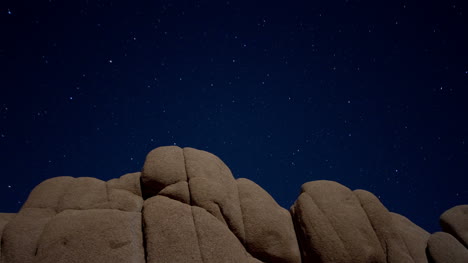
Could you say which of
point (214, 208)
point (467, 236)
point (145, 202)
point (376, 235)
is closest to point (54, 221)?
point (145, 202)

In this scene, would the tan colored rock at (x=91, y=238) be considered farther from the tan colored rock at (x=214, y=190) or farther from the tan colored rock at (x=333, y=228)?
the tan colored rock at (x=333, y=228)

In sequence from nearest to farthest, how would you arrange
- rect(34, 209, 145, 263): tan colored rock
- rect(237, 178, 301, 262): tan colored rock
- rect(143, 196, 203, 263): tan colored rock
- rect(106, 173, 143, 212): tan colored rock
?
rect(34, 209, 145, 263): tan colored rock
rect(143, 196, 203, 263): tan colored rock
rect(237, 178, 301, 262): tan colored rock
rect(106, 173, 143, 212): tan colored rock

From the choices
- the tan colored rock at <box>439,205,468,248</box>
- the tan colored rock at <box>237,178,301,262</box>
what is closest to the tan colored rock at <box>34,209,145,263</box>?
the tan colored rock at <box>237,178,301,262</box>

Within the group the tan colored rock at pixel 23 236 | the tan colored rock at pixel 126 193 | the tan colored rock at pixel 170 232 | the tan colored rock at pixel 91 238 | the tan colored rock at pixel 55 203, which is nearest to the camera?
the tan colored rock at pixel 91 238

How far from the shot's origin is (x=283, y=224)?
37.3ft

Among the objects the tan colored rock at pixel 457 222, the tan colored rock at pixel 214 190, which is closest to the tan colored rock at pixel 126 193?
the tan colored rock at pixel 214 190

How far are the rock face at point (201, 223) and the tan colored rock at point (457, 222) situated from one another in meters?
0.05

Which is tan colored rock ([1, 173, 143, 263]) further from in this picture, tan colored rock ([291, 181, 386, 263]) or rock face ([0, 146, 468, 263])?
tan colored rock ([291, 181, 386, 263])

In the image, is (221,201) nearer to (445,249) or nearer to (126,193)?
(126,193)

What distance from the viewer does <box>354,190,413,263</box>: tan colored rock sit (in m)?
11.2

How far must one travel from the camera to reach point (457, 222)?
13.0m

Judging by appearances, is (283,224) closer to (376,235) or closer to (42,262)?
(376,235)

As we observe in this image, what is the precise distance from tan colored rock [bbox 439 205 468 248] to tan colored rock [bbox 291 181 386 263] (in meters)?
4.55

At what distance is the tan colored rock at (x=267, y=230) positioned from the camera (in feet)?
34.5
